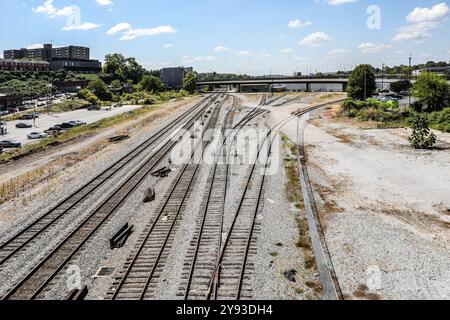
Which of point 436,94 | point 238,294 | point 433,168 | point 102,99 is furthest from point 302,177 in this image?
point 102,99

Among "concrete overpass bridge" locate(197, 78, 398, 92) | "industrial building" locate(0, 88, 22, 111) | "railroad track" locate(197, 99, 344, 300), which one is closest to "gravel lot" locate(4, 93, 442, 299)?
"railroad track" locate(197, 99, 344, 300)

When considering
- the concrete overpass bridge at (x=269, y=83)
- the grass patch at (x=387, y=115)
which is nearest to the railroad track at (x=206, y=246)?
the grass patch at (x=387, y=115)

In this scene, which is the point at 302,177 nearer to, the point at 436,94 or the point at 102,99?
the point at 436,94

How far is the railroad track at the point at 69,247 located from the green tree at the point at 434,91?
42632 mm

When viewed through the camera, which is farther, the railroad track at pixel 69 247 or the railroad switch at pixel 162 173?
the railroad switch at pixel 162 173

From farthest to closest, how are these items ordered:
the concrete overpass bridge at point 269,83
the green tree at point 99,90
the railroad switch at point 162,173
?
the concrete overpass bridge at point 269,83 → the green tree at point 99,90 → the railroad switch at point 162,173

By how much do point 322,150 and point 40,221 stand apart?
86.2ft

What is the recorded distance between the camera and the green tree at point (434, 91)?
52.4 m

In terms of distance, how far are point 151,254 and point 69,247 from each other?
13.1 ft

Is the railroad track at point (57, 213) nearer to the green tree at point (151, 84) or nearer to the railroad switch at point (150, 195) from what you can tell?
the railroad switch at point (150, 195)

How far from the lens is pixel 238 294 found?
43.3 feet

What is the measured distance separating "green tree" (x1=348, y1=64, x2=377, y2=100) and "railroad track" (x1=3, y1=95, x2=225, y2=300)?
54914 mm

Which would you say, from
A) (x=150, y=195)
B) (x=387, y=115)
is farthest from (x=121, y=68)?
(x=150, y=195)

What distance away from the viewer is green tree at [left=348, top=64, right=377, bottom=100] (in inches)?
2793
